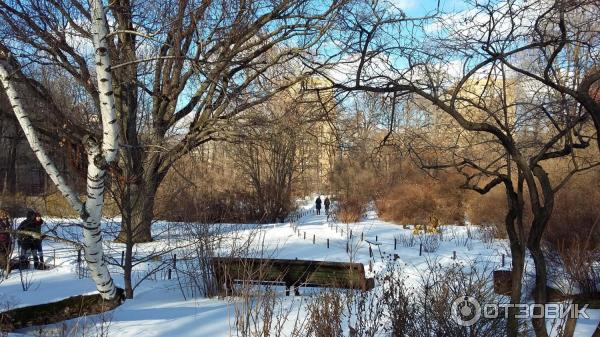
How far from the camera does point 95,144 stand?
5.65 m

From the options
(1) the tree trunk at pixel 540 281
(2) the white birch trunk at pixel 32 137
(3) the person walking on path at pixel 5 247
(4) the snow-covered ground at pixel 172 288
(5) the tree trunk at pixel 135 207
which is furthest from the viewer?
(3) the person walking on path at pixel 5 247

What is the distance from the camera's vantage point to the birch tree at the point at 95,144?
214 inches

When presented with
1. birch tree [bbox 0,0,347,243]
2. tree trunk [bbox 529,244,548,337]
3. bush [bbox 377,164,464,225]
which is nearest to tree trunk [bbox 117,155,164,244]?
birch tree [bbox 0,0,347,243]

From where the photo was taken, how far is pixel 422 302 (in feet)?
15.2

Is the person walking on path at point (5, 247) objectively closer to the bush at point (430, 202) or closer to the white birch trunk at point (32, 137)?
the white birch trunk at point (32, 137)

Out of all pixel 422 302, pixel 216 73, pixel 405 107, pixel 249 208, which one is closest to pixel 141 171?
pixel 216 73

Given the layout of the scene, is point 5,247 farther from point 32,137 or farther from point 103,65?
point 103,65

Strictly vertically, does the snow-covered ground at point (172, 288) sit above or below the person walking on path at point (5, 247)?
below

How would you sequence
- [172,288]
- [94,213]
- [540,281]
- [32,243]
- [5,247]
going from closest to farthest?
[540,281] → [94,213] → [172,288] → [5,247] → [32,243]

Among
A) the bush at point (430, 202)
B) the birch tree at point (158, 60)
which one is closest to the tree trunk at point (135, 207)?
the birch tree at point (158, 60)

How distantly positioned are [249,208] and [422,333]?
23.8 metres

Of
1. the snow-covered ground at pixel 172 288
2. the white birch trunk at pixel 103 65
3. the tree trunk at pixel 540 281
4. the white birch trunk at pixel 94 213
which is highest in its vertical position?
the white birch trunk at pixel 103 65

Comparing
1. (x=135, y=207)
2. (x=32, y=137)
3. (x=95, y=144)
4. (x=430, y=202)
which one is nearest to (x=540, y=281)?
(x=95, y=144)

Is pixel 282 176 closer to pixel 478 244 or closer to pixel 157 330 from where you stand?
pixel 478 244
